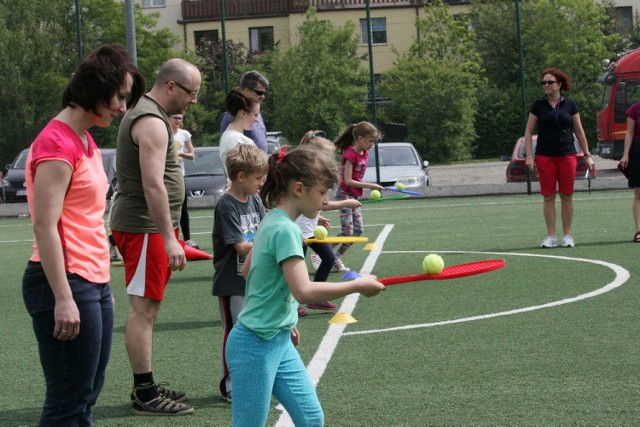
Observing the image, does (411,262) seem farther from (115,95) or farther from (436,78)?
(436,78)

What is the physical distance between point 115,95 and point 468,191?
A: 18005 millimetres

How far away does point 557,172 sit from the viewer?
12.4 metres

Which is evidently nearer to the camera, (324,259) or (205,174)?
(324,259)

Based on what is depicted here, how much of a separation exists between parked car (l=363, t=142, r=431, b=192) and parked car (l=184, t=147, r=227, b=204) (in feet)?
10.2

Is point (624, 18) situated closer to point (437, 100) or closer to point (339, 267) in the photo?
point (437, 100)

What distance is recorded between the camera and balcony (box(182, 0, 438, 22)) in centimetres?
3287

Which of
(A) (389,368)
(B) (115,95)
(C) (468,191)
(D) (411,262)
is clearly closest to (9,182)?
(C) (468,191)

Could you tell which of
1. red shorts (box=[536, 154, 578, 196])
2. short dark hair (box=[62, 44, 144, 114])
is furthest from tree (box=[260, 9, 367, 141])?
short dark hair (box=[62, 44, 144, 114])

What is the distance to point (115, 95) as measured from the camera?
405 cm

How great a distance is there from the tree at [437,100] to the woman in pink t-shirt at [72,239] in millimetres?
18682

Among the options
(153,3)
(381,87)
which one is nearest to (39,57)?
(381,87)

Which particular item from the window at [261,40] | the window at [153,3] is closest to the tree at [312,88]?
the window at [261,40]

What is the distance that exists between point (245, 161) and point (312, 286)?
2.16 m

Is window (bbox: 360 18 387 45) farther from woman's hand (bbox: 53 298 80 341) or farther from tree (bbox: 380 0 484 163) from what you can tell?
woman's hand (bbox: 53 298 80 341)
